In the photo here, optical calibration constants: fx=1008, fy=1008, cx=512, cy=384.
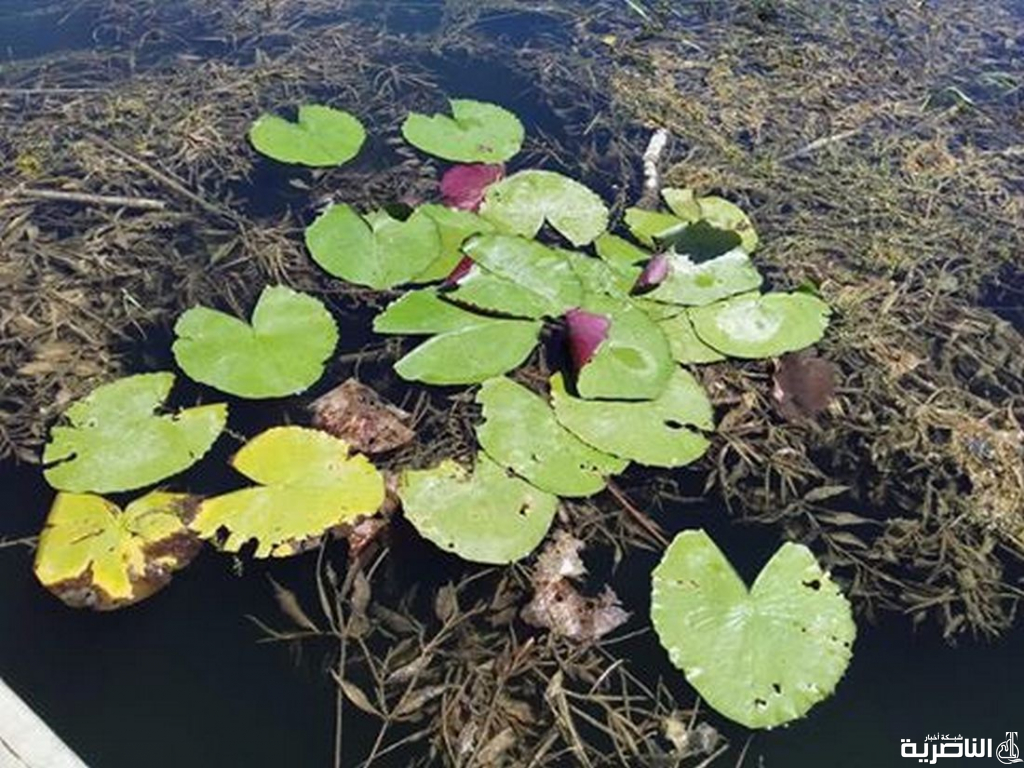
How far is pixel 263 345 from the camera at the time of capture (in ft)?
8.65

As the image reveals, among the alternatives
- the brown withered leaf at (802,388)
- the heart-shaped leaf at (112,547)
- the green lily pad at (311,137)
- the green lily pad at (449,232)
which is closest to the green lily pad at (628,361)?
the brown withered leaf at (802,388)

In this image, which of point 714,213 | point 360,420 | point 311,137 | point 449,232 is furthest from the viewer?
point 311,137

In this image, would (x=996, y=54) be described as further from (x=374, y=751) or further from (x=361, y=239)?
(x=374, y=751)

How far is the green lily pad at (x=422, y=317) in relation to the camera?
8.85ft

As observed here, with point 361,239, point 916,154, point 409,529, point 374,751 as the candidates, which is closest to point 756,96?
point 916,154

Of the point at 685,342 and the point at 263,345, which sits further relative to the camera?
the point at 685,342

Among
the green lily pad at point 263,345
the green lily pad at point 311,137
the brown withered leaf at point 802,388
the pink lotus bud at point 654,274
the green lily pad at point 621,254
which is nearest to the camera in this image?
the green lily pad at point 263,345

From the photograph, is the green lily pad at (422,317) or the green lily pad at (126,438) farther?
the green lily pad at (422,317)

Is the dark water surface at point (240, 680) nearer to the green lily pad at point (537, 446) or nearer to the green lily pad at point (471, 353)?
the green lily pad at point (537, 446)

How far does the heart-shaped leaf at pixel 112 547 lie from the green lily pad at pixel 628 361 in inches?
40.0

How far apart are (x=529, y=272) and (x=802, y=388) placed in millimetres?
811

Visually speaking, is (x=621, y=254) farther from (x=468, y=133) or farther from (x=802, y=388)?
(x=468, y=133)

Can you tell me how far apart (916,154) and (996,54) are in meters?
1.01

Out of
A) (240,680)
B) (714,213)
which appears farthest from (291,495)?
(714,213)
